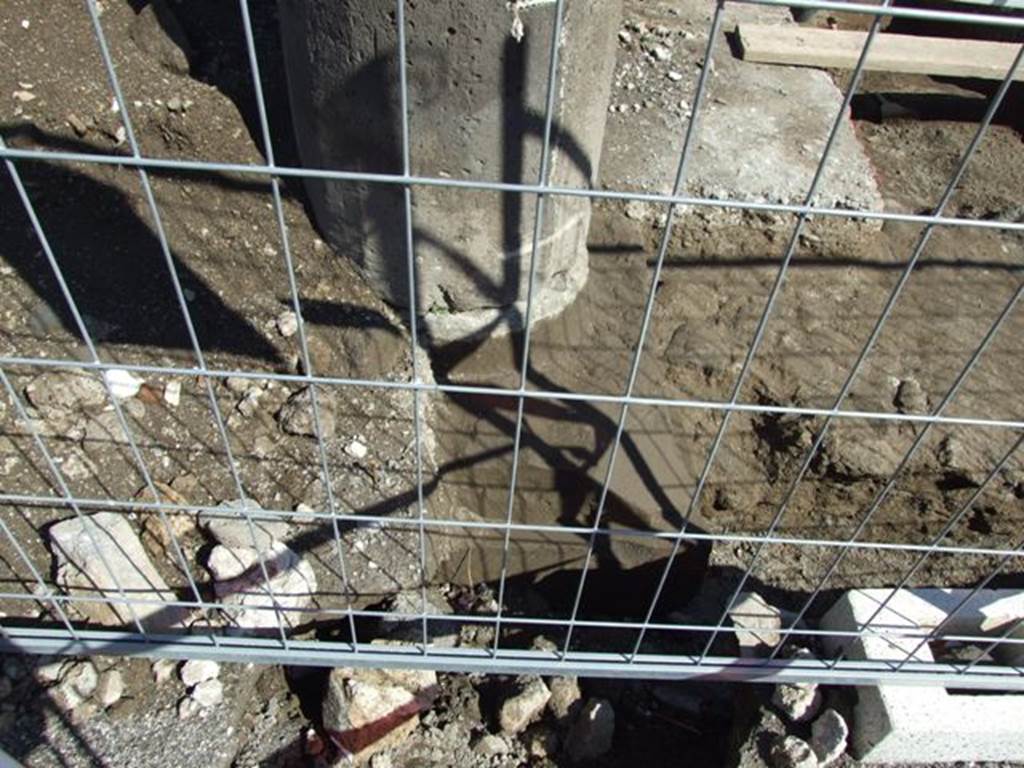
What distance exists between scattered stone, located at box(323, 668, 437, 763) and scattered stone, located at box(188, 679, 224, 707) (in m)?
0.27

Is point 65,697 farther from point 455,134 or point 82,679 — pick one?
point 455,134

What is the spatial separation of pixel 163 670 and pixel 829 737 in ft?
5.52

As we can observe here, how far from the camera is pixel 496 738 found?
231 centimetres

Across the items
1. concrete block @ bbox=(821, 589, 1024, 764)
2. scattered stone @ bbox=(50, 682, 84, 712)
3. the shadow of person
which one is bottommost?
concrete block @ bbox=(821, 589, 1024, 764)

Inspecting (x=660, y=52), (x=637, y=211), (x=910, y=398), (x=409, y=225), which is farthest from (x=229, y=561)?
(x=660, y=52)

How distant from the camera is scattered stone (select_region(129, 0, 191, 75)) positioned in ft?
10.7

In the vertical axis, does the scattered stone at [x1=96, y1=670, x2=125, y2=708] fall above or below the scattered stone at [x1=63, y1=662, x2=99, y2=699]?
below

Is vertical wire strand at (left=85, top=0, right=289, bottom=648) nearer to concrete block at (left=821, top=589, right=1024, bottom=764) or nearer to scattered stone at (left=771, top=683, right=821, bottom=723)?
scattered stone at (left=771, top=683, right=821, bottom=723)

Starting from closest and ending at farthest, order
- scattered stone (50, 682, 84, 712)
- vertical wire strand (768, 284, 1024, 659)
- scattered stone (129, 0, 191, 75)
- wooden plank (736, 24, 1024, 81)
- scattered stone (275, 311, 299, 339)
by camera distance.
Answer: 1. vertical wire strand (768, 284, 1024, 659)
2. scattered stone (50, 682, 84, 712)
3. scattered stone (275, 311, 299, 339)
4. scattered stone (129, 0, 191, 75)
5. wooden plank (736, 24, 1024, 81)

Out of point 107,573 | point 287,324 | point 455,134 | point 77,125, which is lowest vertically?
point 107,573

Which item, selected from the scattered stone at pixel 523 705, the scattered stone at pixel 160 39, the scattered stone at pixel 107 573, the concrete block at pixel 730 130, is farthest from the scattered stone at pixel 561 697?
the scattered stone at pixel 160 39

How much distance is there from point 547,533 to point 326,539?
2.11 feet

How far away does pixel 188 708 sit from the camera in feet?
7.18

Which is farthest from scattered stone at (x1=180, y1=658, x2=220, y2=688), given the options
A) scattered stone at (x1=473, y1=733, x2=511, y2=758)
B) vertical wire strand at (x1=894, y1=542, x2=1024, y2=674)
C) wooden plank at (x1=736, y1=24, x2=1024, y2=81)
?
wooden plank at (x1=736, y1=24, x2=1024, y2=81)
